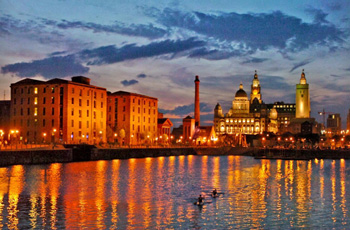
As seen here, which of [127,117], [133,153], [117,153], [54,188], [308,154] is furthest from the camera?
[127,117]

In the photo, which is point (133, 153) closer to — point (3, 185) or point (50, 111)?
point (50, 111)

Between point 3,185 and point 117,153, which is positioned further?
point 117,153

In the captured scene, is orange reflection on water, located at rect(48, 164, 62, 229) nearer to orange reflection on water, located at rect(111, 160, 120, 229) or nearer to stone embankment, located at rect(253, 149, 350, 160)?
orange reflection on water, located at rect(111, 160, 120, 229)

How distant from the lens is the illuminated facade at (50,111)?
108625 mm

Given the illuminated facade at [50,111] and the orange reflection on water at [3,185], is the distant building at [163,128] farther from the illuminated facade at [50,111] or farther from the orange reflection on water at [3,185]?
the orange reflection on water at [3,185]

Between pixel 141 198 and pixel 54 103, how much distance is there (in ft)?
232

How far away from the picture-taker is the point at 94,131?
119 m

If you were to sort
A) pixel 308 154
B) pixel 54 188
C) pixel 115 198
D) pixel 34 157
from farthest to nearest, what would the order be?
pixel 308 154, pixel 34 157, pixel 54 188, pixel 115 198

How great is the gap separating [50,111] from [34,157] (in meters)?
30.6

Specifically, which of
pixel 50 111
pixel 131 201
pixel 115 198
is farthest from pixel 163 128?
pixel 131 201

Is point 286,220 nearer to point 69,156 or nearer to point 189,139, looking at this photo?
point 69,156

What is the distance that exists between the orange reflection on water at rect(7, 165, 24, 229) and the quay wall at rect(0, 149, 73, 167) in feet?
6.92

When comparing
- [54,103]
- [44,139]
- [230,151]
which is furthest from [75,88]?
[230,151]

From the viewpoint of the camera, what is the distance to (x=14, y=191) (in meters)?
46.2
